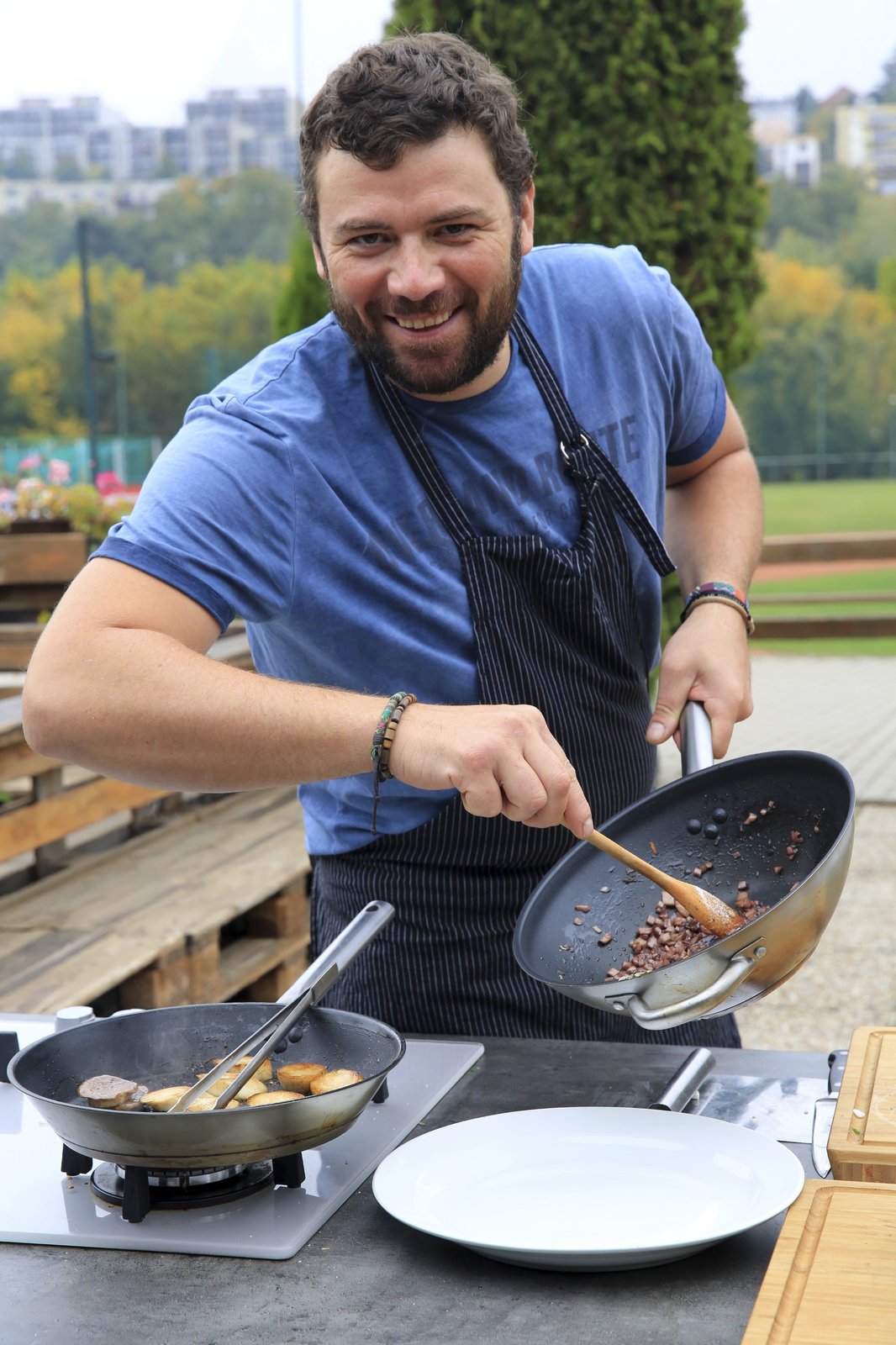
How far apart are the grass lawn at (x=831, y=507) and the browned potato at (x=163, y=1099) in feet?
34.1

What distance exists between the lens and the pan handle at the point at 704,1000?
43.7 inches

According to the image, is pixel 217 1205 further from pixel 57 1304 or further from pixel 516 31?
pixel 516 31

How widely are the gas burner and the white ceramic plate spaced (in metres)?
0.08

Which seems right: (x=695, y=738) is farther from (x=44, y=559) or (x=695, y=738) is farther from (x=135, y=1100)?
(x=44, y=559)

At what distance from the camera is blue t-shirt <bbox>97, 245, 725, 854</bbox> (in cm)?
143

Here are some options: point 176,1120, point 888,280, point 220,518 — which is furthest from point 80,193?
point 176,1120

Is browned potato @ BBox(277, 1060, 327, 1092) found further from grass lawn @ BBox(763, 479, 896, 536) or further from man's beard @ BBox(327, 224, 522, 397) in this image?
grass lawn @ BBox(763, 479, 896, 536)

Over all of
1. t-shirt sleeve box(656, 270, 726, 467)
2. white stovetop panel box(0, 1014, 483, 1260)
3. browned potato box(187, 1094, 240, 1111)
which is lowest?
white stovetop panel box(0, 1014, 483, 1260)

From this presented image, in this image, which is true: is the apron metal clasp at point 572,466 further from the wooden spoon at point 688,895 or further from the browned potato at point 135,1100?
the browned potato at point 135,1100

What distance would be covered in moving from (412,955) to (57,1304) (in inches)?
27.1

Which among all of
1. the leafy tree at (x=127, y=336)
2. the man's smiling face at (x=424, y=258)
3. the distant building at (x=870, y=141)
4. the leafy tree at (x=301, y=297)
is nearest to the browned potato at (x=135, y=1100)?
the man's smiling face at (x=424, y=258)

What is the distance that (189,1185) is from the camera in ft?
3.56

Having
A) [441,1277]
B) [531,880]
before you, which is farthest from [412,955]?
[441,1277]

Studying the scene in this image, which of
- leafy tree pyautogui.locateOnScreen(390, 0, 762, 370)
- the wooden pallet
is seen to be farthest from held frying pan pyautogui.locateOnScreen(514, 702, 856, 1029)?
leafy tree pyautogui.locateOnScreen(390, 0, 762, 370)
